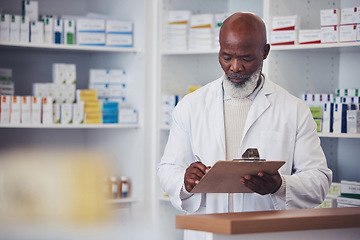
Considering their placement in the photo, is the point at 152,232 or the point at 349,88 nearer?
the point at 349,88

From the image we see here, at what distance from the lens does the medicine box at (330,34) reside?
3088 millimetres

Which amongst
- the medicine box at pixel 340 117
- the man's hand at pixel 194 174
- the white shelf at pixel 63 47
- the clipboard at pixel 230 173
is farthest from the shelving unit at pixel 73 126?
the clipboard at pixel 230 173

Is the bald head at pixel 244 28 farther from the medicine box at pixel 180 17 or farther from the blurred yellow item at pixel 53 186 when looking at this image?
the blurred yellow item at pixel 53 186

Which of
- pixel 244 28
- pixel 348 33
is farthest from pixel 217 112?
pixel 348 33

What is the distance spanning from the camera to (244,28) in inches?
81.3

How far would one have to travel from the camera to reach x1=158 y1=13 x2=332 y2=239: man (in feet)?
6.75

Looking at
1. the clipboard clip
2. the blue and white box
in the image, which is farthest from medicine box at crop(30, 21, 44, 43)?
the clipboard clip

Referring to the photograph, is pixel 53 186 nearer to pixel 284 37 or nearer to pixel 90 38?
pixel 90 38

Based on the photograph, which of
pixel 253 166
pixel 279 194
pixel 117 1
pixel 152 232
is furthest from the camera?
pixel 117 1

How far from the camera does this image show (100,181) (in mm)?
4070

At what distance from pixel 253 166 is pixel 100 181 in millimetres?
2549

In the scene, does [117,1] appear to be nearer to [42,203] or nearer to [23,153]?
[23,153]

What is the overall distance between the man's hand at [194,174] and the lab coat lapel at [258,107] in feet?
1.08

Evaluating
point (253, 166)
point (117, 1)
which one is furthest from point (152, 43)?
point (253, 166)
